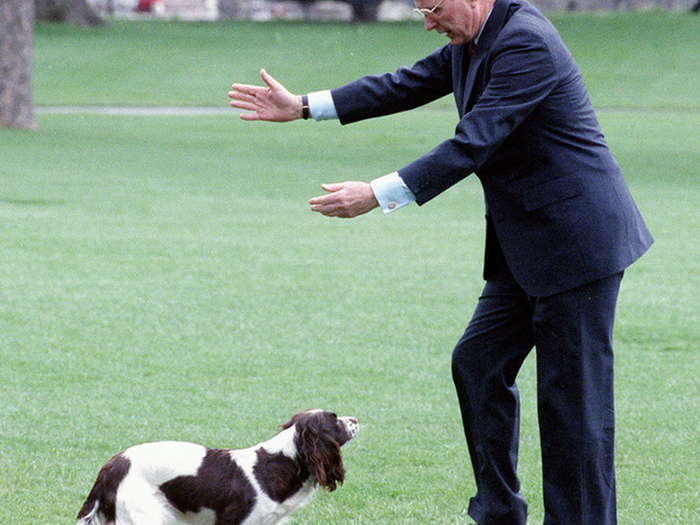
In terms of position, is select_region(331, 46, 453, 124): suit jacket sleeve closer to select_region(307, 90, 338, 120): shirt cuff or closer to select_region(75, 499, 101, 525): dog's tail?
select_region(307, 90, 338, 120): shirt cuff

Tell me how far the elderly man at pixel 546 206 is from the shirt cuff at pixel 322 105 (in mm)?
504

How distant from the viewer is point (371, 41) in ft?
123

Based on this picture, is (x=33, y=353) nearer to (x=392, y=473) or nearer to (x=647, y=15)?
Result: (x=392, y=473)

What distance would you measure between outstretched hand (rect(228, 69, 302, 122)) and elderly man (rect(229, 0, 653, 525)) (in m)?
0.66

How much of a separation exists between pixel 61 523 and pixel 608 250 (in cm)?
236

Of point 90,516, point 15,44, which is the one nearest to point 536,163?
point 90,516

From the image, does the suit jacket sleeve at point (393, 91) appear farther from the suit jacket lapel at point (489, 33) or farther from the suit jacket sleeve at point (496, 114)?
the suit jacket sleeve at point (496, 114)

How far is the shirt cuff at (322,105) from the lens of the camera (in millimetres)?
4234

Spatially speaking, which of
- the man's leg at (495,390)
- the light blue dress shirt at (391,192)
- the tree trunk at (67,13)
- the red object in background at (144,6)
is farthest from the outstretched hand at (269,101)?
the red object in background at (144,6)

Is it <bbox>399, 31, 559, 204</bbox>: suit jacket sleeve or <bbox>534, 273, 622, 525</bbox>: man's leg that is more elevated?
<bbox>399, 31, 559, 204</bbox>: suit jacket sleeve

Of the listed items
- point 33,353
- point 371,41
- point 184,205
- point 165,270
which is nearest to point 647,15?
point 371,41

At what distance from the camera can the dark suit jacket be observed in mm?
3449

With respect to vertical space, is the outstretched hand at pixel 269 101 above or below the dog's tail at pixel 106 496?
above

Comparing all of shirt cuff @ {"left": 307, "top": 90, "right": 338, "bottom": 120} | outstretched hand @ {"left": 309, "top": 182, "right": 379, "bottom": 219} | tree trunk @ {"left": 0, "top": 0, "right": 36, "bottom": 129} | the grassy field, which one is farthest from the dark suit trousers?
tree trunk @ {"left": 0, "top": 0, "right": 36, "bottom": 129}
